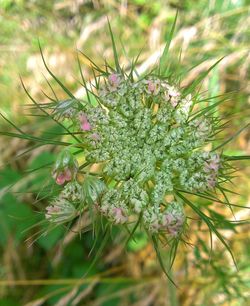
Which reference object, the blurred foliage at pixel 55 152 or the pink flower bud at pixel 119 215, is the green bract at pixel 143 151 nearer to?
the pink flower bud at pixel 119 215

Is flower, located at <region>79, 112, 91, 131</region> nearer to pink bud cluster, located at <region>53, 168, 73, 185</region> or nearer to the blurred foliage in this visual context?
pink bud cluster, located at <region>53, 168, 73, 185</region>

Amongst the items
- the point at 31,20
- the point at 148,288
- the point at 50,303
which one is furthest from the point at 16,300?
the point at 31,20

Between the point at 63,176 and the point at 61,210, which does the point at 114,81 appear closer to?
the point at 63,176

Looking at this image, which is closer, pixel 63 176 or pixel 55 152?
pixel 63 176

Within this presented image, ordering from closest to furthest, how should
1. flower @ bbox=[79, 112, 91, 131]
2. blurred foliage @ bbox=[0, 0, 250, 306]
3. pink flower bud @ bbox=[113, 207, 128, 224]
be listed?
pink flower bud @ bbox=[113, 207, 128, 224]
flower @ bbox=[79, 112, 91, 131]
blurred foliage @ bbox=[0, 0, 250, 306]

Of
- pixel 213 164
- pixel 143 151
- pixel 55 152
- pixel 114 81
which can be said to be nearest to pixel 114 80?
pixel 114 81

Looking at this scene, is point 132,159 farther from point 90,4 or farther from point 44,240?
point 90,4

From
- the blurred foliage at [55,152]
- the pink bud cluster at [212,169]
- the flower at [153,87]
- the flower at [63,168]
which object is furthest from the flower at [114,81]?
the blurred foliage at [55,152]

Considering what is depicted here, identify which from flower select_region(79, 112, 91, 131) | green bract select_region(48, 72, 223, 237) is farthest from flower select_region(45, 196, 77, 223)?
flower select_region(79, 112, 91, 131)
